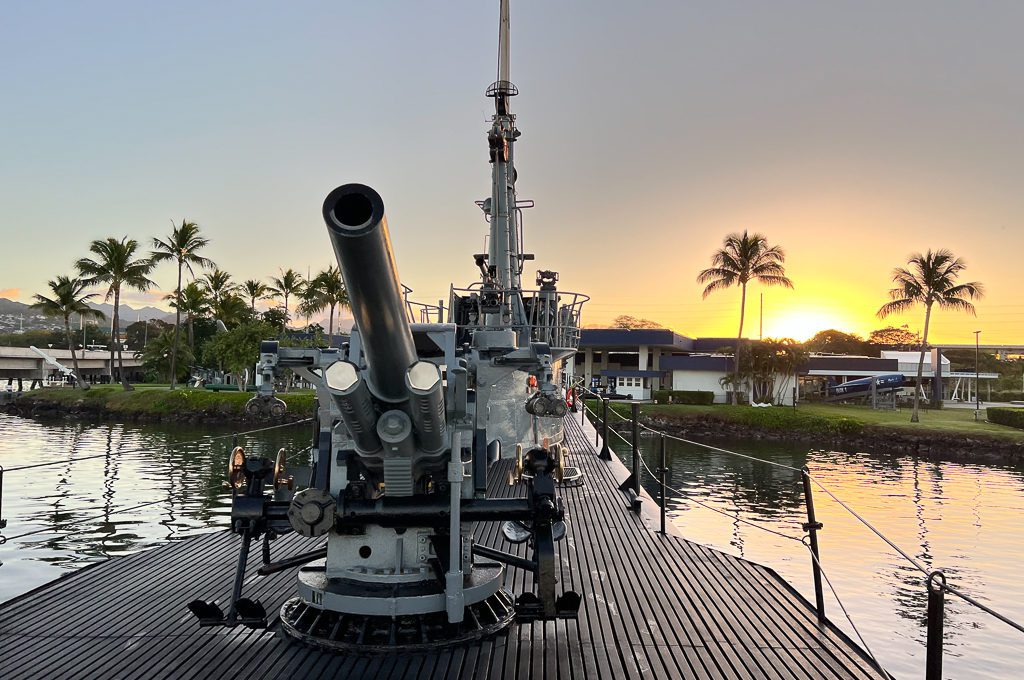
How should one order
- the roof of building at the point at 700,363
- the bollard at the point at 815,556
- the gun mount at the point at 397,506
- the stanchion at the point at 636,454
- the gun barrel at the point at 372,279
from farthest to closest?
the roof of building at the point at 700,363 < the stanchion at the point at 636,454 < the bollard at the point at 815,556 < the gun mount at the point at 397,506 < the gun barrel at the point at 372,279

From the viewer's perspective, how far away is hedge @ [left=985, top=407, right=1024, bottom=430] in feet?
131

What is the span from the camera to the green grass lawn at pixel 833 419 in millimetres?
38125

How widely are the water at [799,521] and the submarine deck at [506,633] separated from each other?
309 cm

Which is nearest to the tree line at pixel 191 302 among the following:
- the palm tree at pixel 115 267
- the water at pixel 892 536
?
the palm tree at pixel 115 267

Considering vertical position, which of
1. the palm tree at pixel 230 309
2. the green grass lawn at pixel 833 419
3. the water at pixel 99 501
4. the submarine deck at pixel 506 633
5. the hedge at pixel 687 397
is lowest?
the water at pixel 99 501

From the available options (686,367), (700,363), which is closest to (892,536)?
(700,363)

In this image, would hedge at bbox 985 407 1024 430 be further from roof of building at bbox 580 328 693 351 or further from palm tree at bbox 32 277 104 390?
palm tree at bbox 32 277 104 390

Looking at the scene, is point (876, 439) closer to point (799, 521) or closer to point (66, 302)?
point (799, 521)

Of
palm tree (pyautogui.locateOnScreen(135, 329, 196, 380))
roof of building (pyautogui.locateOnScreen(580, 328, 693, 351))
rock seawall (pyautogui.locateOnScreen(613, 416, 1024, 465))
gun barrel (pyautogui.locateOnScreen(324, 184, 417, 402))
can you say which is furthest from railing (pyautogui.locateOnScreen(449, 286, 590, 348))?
palm tree (pyautogui.locateOnScreen(135, 329, 196, 380))

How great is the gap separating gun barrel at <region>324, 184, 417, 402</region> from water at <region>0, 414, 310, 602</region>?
17.2 ft

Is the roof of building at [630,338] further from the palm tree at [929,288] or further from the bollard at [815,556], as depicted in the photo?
the bollard at [815,556]

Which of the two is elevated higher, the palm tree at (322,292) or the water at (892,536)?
the palm tree at (322,292)

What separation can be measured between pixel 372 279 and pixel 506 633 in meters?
3.44

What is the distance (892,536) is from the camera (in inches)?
682
